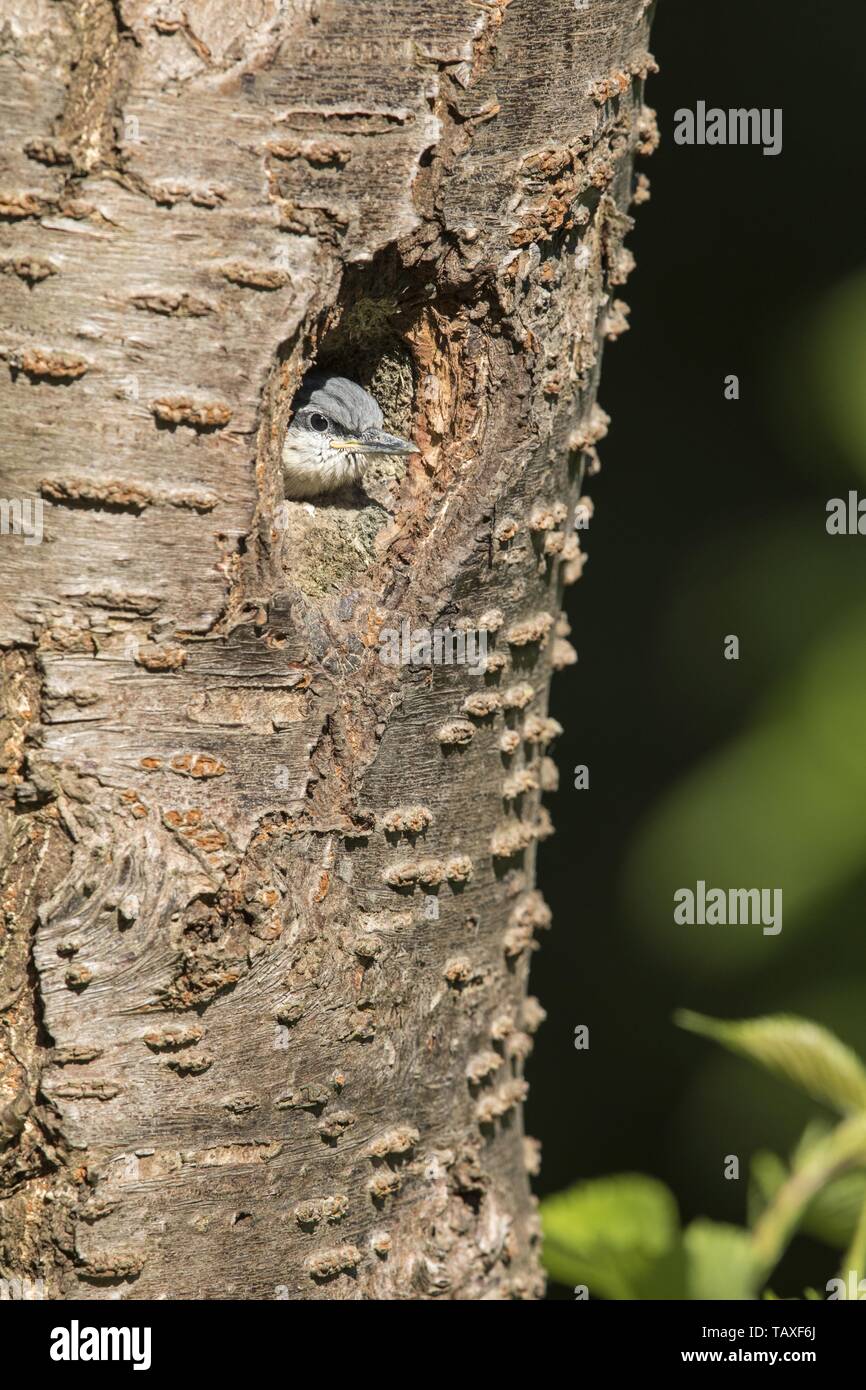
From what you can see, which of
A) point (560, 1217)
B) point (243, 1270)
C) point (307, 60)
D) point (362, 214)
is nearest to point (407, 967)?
point (243, 1270)

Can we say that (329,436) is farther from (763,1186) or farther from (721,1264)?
(721,1264)

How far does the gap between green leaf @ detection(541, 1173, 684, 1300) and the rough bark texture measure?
593mm

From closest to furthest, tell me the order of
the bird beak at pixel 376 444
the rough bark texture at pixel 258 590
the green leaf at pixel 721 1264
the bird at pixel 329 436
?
1. the green leaf at pixel 721 1264
2. the rough bark texture at pixel 258 590
3. the bird beak at pixel 376 444
4. the bird at pixel 329 436

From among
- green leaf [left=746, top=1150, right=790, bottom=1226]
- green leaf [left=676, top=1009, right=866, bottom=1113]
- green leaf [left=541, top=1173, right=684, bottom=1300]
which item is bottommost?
green leaf [left=541, top=1173, right=684, bottom=1300]

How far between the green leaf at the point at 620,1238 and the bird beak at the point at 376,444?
1069mm

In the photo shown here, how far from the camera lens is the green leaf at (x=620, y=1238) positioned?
110 cm

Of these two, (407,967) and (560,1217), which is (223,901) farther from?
(560,1217)

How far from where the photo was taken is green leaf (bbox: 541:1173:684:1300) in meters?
1.10

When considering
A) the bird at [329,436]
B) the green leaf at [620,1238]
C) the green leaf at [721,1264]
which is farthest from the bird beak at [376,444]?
the green leaf at [721,1264]

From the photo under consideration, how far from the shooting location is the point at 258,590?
5.32ft

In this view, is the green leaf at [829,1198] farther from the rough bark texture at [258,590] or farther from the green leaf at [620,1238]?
the rough bark texture at [258,590]

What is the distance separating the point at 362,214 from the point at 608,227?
0.47 m

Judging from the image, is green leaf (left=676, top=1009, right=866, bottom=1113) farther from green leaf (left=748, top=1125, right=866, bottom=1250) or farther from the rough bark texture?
the rough bark texture

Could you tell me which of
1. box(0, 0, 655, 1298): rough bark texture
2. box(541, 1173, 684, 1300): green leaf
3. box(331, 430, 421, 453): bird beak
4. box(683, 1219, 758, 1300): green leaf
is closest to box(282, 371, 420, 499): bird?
box(331, 430, 421, 453): bird beak
